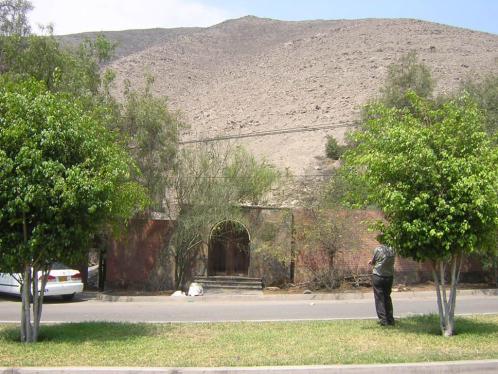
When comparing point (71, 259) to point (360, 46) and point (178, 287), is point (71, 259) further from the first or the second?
point (360, 46)

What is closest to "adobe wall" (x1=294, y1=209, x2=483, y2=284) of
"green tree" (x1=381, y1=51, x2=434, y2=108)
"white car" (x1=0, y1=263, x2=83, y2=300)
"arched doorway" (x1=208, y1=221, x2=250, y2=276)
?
"arched doorway" (x1=208, y1=221, x2=250, y2=276)

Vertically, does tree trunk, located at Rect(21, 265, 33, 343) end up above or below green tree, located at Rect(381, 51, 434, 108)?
below

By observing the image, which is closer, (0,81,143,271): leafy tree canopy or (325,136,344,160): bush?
(0,81,143,271): leafy tree canopy

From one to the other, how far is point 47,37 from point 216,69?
6131 cm

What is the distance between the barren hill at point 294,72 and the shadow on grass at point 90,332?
1302 inches

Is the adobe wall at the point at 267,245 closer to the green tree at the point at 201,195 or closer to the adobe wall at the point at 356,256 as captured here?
the adobe wall at the point at 356,256

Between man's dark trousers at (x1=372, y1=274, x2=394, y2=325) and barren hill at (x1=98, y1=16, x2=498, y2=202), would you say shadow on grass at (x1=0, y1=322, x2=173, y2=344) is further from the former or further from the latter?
barren hill at (x1=98, y1=16, x2=498, y2=202)

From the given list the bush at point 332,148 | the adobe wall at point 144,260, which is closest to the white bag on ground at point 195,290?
Answer: the adobe wall at point 144,260

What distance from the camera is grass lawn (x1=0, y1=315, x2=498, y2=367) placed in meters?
8.76

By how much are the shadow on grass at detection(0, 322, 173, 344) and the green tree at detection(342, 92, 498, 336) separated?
15.5ft

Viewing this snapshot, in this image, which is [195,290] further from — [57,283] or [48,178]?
[48,178]

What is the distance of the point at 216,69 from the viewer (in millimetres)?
82938

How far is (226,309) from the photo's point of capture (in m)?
17.1

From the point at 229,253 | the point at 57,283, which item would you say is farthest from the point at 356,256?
the point at 57,283
